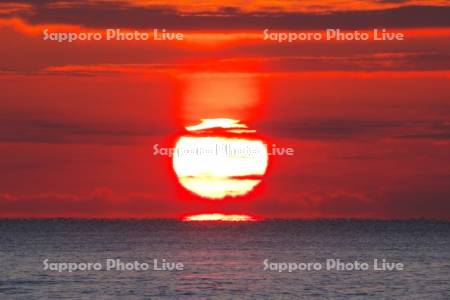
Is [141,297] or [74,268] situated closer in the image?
[141,297]

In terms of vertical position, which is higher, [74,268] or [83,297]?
[74,268]

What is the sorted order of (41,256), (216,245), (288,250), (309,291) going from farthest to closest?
(216,245) → (288,250) → (41,256) → (309,291)

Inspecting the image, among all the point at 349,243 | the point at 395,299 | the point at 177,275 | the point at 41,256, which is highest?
the point at 349,243

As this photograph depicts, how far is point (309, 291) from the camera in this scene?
92.4 m

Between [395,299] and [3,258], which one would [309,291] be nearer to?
[395,299]

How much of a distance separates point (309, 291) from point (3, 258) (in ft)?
156

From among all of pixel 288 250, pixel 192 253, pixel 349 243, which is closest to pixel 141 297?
pixel 192 253

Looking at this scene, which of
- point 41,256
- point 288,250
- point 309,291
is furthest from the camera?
point 288,250

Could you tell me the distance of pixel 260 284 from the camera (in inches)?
3856

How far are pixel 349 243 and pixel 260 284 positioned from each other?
8335 centimetres

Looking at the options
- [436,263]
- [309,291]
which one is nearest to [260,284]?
[309,291]

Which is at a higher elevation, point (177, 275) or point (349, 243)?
point (349, 243)

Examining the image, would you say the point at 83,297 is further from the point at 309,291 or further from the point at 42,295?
the point at 309,291

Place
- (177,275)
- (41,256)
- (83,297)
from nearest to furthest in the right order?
(83,297) → (177,275) → (41,256)
